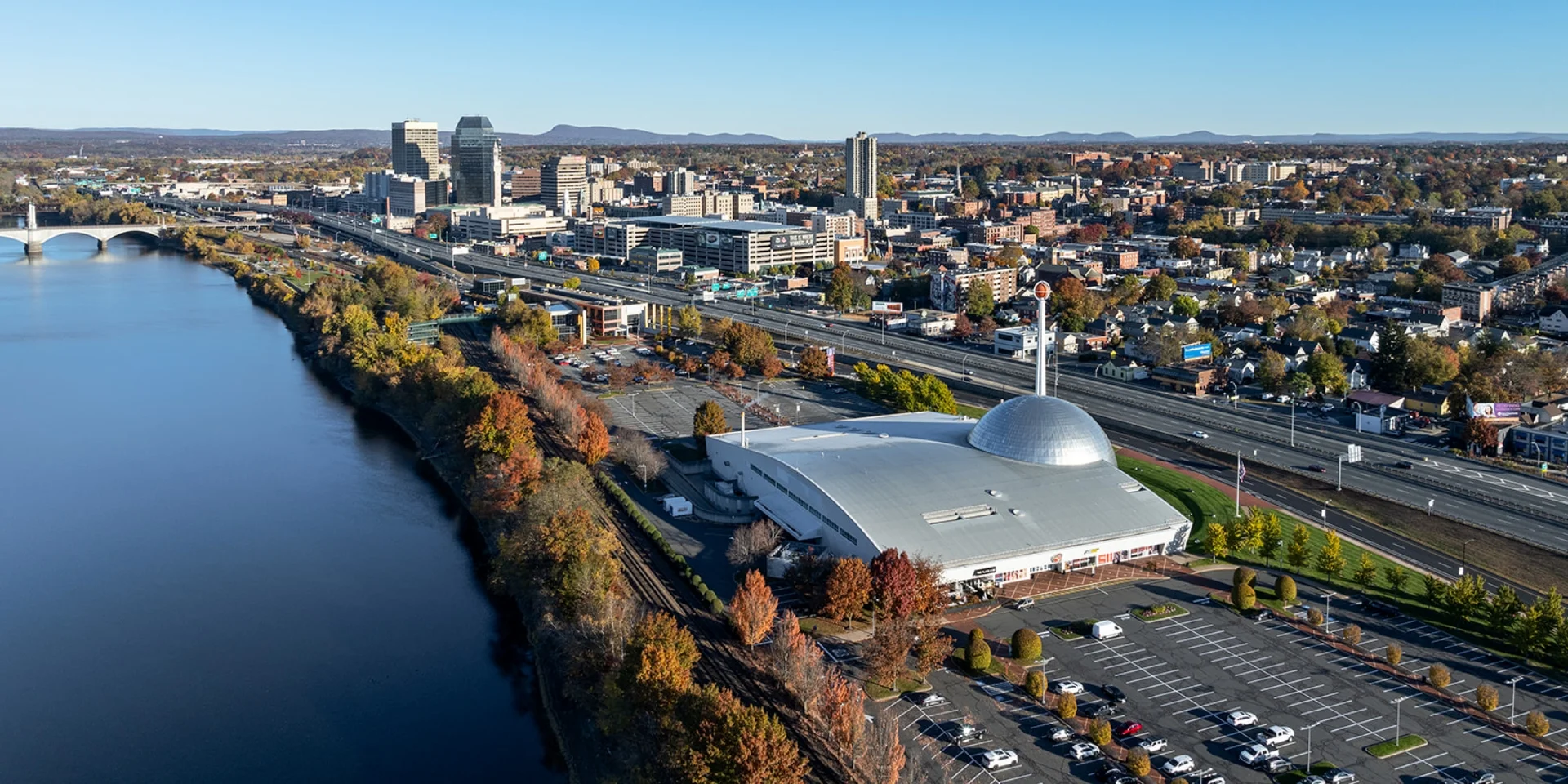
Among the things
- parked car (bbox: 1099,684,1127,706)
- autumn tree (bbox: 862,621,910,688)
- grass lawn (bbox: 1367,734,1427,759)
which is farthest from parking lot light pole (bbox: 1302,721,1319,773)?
autumn tree (bbox: 862,621,910,688)

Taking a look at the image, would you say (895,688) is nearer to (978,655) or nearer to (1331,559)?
(978,655)

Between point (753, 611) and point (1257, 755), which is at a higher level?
point (753, 611)

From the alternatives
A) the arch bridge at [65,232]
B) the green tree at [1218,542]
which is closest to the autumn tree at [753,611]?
the green tree at [1218,542]

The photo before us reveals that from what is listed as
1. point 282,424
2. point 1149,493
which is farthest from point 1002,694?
point 282,424

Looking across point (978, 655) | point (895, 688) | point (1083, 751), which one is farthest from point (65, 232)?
point (1083, 751)

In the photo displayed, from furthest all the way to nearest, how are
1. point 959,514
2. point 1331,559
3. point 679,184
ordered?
point 679,184, point 959,514, point 1331,559

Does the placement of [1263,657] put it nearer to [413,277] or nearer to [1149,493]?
[1149,493]

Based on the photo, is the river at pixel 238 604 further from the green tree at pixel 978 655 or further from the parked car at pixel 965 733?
the green tree at pixel 978 655
